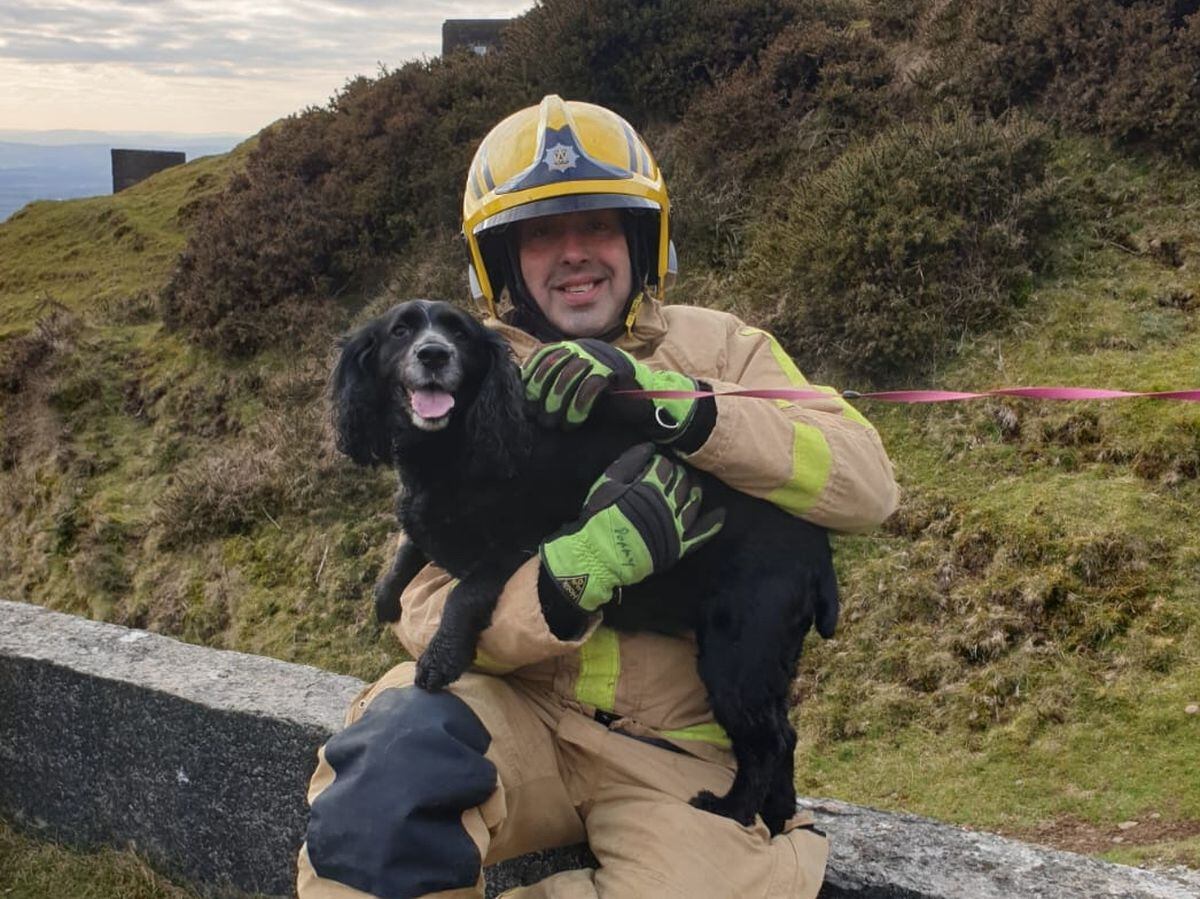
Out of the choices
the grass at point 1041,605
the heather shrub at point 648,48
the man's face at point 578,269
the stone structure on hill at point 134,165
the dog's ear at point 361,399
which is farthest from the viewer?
the stone structure on hill at point 134,165

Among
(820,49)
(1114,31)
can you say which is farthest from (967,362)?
(820,49)

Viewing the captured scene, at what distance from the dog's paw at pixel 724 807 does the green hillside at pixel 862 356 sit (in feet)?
3.80

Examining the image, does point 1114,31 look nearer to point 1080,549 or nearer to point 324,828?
point 1080,549

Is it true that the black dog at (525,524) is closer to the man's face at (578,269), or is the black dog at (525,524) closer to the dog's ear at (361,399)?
the dog's ear at (361,399)

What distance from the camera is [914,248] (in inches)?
194

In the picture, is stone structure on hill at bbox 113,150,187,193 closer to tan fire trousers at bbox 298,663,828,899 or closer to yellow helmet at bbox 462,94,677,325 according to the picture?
yellow helmet at bbox 462,94,677,325

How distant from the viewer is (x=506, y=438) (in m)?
2.04

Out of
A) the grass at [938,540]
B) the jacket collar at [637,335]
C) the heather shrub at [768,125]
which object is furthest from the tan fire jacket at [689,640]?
the heather shrub at [768,125]

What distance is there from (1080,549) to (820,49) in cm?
393

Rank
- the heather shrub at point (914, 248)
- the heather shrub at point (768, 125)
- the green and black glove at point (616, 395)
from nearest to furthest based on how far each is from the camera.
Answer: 1. the green and black glove at point (616, 395)
2. the heather shrub at point (914, 248)
3. the heather shrub at point (768, 125)

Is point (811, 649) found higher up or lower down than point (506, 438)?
lower down

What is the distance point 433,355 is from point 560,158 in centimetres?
59

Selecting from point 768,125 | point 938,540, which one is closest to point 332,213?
point 768,125

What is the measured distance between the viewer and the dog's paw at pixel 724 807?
2016 millimetres
